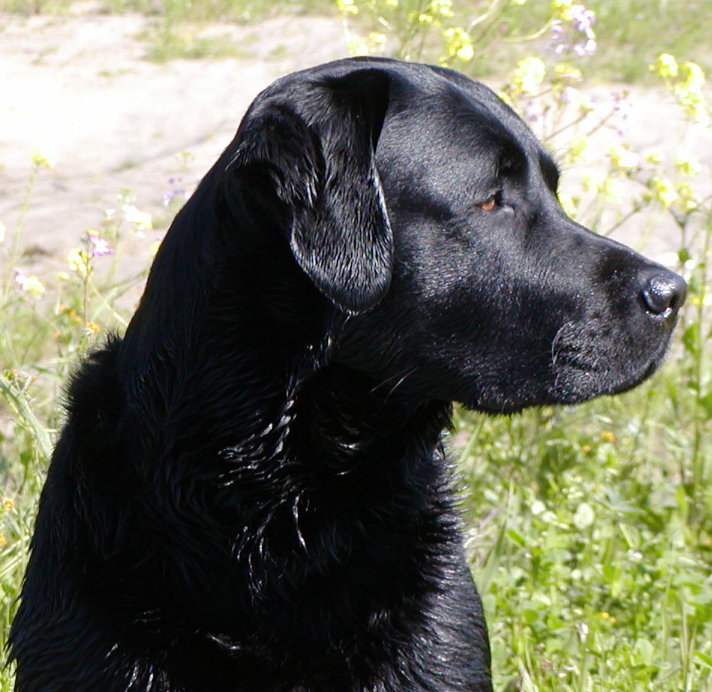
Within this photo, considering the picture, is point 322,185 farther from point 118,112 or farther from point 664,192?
point 118,112

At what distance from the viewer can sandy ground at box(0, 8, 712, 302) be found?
7.13 m

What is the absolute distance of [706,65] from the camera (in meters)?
11.3

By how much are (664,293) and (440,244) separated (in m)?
0.54

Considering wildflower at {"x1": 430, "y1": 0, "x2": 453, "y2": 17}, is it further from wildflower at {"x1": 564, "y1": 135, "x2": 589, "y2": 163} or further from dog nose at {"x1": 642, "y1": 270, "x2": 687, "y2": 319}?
dog nose at {"x1": 642, "y1": 270, "x2": 687, "y2": 319}

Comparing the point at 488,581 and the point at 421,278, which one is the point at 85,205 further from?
the point at 421,278

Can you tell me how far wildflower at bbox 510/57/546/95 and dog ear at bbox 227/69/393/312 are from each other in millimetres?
1653

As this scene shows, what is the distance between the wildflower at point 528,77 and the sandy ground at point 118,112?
8.52 feet

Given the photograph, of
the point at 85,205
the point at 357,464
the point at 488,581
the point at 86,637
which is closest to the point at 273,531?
the point at 357,464

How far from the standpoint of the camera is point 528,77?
4.15m

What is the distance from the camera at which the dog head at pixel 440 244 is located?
2.52 m

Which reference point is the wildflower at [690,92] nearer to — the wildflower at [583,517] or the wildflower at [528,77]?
the wildflower at [528,77]

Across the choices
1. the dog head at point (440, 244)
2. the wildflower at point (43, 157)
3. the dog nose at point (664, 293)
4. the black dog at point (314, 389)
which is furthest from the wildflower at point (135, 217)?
the dog nose at point (664, 293)

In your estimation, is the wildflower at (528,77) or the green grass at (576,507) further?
the wildflower at (528,77)

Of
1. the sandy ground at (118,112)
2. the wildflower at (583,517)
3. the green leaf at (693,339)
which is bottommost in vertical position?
the sandy ground at (118,112)
